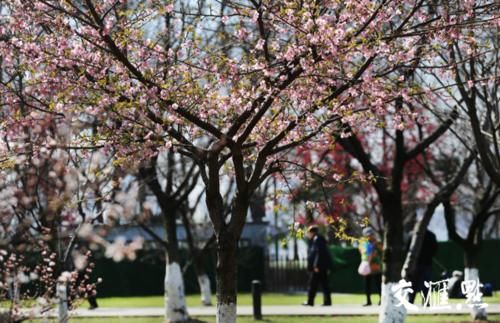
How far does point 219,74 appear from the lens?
9172 millimetres

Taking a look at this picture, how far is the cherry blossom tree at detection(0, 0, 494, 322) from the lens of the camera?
28.8 ft

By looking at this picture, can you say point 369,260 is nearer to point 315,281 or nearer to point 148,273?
point 315,281

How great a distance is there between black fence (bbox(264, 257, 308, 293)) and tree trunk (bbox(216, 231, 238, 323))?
68.1 feet

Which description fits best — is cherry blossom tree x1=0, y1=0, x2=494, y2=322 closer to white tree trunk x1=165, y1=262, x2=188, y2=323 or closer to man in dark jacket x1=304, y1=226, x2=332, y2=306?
white tree trunk x1=165, y1=262, x2=188, y2=323

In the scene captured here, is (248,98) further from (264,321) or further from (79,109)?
(264,321)

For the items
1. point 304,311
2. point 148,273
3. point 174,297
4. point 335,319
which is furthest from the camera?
point 148,273

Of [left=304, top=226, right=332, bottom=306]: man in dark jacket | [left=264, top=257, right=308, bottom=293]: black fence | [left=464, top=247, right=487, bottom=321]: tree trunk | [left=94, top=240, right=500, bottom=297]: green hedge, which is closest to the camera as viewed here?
[left=464, top=247, right=487, bottom=321]: tree trunk

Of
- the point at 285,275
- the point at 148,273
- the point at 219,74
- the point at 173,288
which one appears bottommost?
the point at 173,288

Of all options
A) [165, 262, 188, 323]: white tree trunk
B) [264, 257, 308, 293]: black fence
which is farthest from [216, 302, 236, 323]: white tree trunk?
[264, 257, 308, 293]: black fence

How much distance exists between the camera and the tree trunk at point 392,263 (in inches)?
530

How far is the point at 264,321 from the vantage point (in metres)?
16.8

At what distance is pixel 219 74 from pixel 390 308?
5.86m

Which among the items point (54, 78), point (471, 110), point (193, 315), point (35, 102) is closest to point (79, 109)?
point (54, 78)
